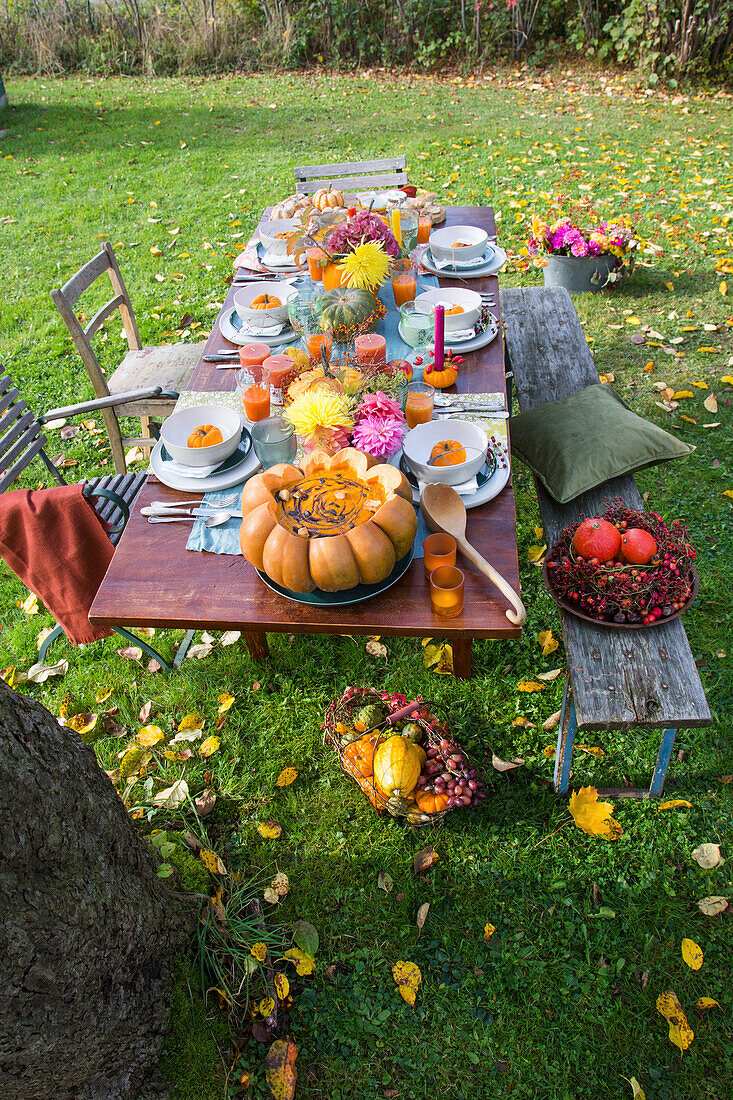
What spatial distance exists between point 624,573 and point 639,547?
0.10 m

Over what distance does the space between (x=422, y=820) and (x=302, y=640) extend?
40.7 inches

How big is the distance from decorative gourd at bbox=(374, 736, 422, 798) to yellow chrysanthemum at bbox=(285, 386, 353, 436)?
1.09m

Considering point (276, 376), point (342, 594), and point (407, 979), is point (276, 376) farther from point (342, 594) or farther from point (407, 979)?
point (407, 979)

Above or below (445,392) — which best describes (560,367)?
below

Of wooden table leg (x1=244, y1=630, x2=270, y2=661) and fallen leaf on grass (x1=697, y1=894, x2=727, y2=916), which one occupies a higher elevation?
wooden table leg (x1=244, y1=630, x2=270, y2=661)

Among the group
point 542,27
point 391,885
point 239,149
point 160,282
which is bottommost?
point 391,885

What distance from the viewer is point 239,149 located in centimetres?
823

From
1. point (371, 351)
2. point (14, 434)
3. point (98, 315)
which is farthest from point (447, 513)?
point (98, 315)

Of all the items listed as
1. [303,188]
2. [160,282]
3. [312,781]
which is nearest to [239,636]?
[312,781]

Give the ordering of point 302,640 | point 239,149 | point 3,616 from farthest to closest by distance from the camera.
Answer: point 239,149
point 3,616
point 302,640

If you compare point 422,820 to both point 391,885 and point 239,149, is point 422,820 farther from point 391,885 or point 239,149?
point 239,149

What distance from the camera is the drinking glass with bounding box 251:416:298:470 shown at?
7.05 ft

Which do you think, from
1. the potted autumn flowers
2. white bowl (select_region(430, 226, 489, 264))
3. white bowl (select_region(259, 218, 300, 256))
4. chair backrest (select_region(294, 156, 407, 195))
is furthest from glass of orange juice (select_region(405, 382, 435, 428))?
the potted autumn flowers

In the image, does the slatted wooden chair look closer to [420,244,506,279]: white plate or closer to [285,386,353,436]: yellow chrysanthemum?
[285,386,353,436]: yellow chrysanthemum
